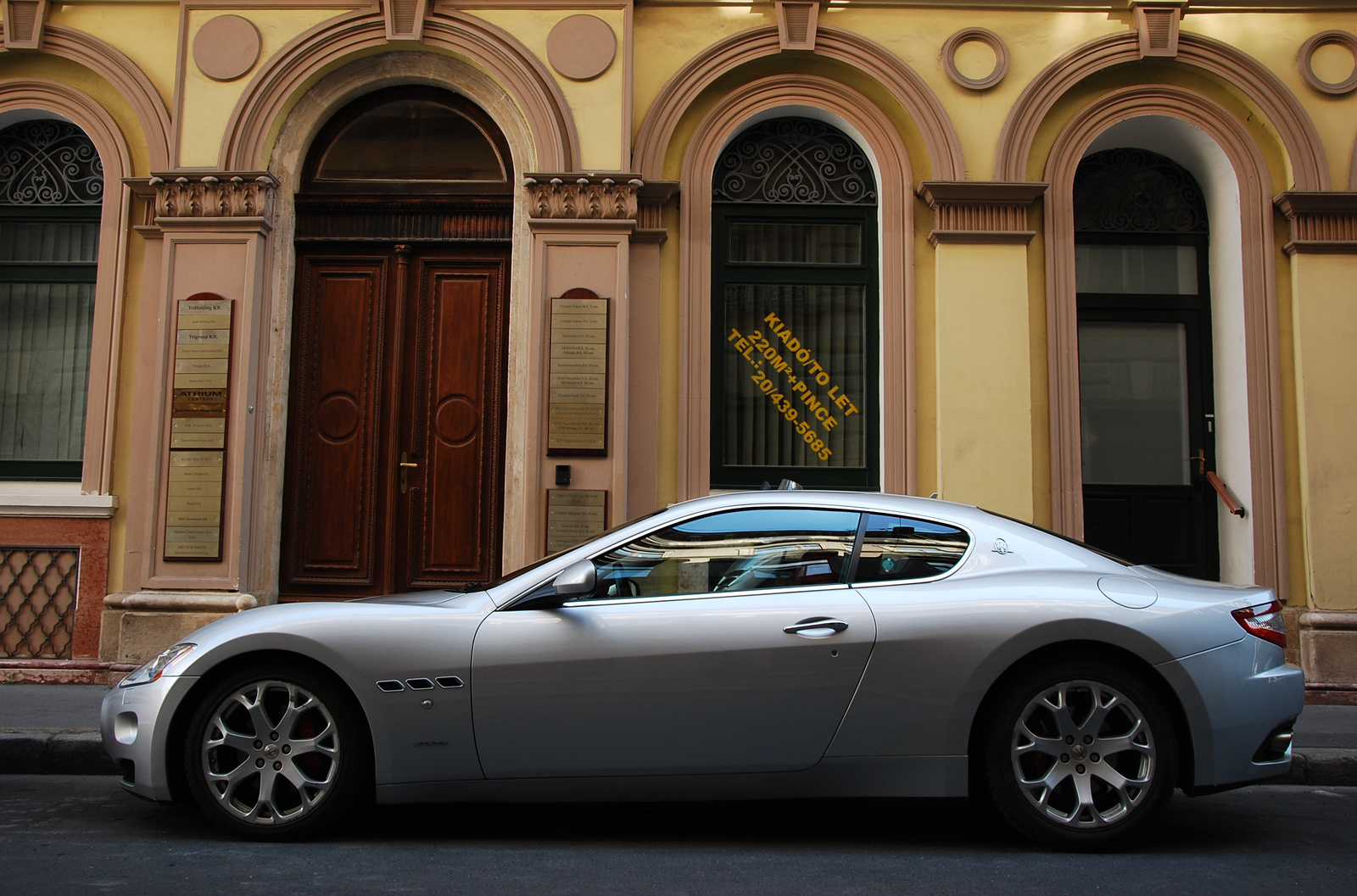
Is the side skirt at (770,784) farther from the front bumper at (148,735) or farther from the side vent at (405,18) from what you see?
the side vent at (405,18)

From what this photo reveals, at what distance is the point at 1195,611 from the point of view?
4.27 m

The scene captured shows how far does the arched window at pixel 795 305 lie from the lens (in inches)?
356

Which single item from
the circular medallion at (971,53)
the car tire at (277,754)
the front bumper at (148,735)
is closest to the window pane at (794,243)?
the circular medallion at (971,53)

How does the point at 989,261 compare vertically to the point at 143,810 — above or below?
above

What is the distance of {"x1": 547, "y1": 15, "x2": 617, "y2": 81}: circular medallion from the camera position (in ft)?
28.5

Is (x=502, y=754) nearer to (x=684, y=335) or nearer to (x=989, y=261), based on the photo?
(x=684, y=335)

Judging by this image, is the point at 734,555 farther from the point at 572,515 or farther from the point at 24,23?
the point at 24,23

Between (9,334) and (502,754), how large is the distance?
295 inches

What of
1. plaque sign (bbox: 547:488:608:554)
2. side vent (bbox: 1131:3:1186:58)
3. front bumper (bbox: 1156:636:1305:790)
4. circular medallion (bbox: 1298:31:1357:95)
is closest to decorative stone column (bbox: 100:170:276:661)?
plaque sign (bbox: 547:488:608:554)

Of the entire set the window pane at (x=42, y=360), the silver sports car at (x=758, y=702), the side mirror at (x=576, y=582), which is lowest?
the silver sports car at (x=758, y=702)

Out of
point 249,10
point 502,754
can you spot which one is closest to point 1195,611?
point 502,754

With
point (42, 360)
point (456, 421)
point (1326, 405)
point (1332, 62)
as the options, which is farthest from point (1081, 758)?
point (42, 360)

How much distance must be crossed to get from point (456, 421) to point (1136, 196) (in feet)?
20.0

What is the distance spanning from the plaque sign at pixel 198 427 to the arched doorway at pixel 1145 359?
6929 millimetres
